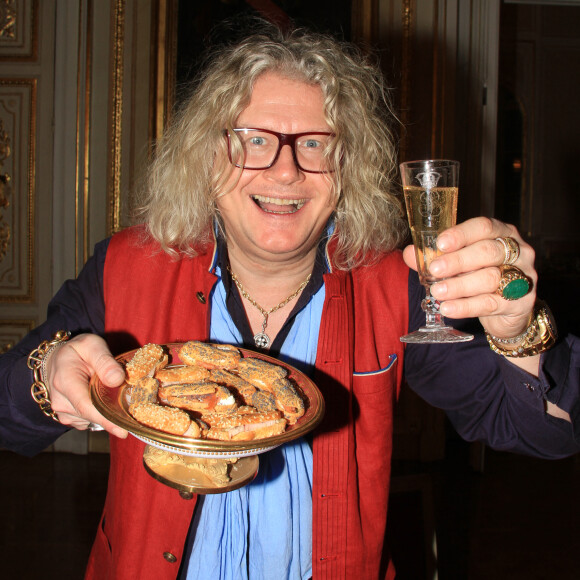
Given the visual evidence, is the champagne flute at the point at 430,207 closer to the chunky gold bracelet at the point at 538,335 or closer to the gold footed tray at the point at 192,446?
the chunky gold bracelet at the point at 538,335

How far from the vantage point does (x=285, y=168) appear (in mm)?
1377

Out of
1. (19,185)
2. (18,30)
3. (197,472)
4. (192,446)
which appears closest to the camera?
(192,446)

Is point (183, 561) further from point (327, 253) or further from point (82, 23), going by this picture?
point (82, 23)

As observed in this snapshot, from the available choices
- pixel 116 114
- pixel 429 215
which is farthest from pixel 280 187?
pixel 116 114

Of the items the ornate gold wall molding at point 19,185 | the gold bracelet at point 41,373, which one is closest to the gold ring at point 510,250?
the gold bracelet at point 41,373

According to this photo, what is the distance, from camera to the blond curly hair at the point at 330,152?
146cm

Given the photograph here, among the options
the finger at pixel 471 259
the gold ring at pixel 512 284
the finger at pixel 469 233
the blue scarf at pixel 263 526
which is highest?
the finger at pixel 469 233

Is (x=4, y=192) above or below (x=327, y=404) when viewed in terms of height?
above

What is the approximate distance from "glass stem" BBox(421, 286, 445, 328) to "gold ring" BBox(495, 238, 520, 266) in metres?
0.18

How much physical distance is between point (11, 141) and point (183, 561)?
367 centimetres

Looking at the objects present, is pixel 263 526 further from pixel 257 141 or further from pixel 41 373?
pixel 257 141

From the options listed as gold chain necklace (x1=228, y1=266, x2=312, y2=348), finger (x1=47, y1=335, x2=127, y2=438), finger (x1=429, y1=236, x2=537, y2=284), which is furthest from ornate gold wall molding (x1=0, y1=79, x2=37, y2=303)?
finger (x1=429, y1=236, x2=537, y2=284)

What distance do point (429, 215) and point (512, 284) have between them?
7.9 inches

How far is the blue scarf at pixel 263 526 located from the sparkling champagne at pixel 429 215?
0.65 metres
